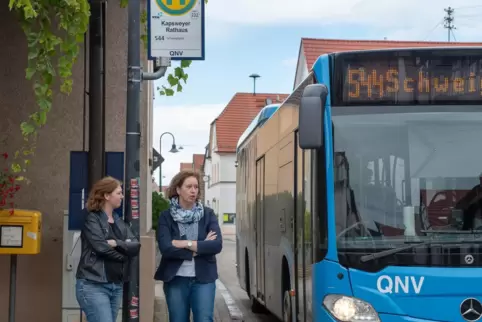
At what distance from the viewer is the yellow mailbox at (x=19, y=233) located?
8.10m

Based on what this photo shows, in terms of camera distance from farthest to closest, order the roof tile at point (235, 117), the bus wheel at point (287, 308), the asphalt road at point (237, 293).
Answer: the roof tile at point (235, 117) → the asphalt road at point (237, 293) → the bus wheel at point (287, 308)

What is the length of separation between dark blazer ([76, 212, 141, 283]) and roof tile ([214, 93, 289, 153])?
62414mm

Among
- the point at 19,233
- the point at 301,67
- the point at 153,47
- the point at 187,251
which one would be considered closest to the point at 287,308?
the point at 187,251

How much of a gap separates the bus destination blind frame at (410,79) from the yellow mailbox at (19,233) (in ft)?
11.8

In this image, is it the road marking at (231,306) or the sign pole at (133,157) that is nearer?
the sign pole at (133,157)

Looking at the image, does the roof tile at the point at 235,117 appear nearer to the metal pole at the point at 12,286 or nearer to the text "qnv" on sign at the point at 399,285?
the metal pole at the point at 12,286

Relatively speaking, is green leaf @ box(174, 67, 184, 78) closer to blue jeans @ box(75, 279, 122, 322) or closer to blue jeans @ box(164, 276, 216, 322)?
blue jeans @ box(164, 276, 216, 322)

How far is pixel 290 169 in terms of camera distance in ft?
26.0

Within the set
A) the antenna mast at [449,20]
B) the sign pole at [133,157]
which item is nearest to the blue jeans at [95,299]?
the sign pole at [133,157]

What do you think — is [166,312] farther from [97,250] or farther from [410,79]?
[410,79]

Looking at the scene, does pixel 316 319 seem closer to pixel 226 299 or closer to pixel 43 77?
pixel 43 77

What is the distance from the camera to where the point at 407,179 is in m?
5.92

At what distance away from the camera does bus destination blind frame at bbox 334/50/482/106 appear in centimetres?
616

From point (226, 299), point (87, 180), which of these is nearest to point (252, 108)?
point (226, 299)
